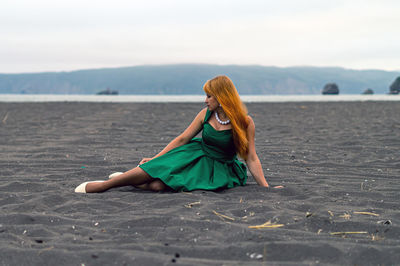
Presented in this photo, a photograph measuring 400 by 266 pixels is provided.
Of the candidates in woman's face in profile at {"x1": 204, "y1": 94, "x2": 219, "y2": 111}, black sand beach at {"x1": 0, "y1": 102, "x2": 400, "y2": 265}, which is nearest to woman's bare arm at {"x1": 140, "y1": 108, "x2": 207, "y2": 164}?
woman's face in profile at {"x1": 204, "y1": 94, "x2": 219, "y2": 111}

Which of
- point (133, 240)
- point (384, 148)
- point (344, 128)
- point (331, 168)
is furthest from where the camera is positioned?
point (344, 128)

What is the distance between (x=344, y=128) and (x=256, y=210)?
10.0 meters

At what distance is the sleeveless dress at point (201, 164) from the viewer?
504cm

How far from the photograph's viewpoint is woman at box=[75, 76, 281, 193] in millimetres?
4977

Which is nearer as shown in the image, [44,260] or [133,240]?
[44,260]

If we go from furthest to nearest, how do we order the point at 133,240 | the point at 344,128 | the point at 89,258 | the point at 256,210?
the point at 344,128, the point at 256,210, the point at 133,240, the point at 89,258

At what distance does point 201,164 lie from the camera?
5.23m

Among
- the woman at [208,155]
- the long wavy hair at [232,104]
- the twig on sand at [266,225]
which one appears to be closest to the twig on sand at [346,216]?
the twig on sand at [266,225]

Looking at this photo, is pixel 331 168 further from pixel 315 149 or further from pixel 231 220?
pixel 231 220

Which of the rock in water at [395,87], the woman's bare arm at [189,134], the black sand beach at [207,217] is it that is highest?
the rock in water at [395,87]

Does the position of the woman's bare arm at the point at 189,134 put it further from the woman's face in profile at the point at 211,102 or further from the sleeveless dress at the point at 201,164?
the woman's face in profile at the point at 211,102

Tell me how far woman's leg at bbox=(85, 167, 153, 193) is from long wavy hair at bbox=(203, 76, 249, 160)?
44.1 inches

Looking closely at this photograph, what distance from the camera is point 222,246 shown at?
3092 millimetres

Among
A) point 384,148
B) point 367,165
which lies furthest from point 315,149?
point 367,165
